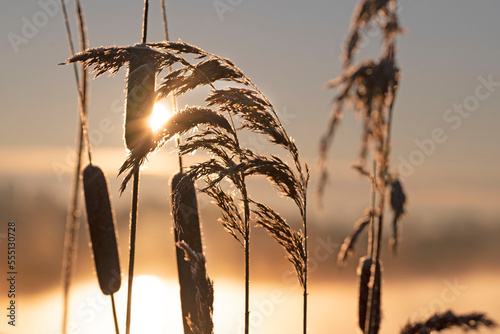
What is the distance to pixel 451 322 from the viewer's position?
9.14 ft

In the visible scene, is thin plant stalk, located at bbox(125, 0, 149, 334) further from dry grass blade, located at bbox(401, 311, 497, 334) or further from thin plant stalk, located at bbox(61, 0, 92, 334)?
dry grass blade, located at bbox(401, 311, 497, 334)

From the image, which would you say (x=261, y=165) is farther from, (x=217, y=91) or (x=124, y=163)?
(x=124, y=163)

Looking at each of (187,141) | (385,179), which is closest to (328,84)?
(385,179)

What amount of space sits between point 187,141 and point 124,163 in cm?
49

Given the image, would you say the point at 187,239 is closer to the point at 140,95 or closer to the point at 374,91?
the point at 140,95

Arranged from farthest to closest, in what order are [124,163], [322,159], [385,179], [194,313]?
[194,313]
[124,163]
[385,179]
[322,159]

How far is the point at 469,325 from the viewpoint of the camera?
279 cm

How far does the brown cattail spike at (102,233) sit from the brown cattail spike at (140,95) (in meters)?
0.55

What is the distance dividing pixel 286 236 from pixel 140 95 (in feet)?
4.04

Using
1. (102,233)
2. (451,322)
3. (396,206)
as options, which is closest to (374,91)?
(396,206)

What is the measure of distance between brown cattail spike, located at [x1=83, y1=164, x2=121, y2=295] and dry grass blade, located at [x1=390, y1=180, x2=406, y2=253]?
1937 mm

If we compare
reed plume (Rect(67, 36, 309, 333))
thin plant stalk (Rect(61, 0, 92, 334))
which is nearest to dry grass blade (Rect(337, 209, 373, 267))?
reed plume (Rect(67, 36, 309, 333))

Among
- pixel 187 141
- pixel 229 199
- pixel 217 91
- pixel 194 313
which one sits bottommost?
pixel 194 313

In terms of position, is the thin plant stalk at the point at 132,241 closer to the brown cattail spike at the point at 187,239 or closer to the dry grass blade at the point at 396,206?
the brown cattail spike at the point at 187,239
